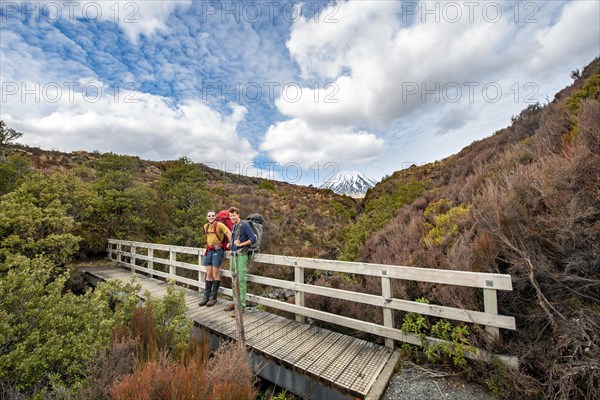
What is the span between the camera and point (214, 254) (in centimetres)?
535

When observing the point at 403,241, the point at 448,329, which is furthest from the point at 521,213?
the point at 403,241

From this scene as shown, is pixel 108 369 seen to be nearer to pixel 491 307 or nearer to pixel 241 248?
pixel 241 248

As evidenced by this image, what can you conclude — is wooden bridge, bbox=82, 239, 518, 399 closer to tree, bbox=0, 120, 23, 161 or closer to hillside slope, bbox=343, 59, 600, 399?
hillside slope, bbox=343, 59, 600, 399

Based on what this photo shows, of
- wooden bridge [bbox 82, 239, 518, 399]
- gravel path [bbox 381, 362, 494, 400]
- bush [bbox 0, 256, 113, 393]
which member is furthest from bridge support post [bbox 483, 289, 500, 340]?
bush [bbox 0, 256, 113, 393]

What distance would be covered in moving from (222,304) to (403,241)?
4.25 meters

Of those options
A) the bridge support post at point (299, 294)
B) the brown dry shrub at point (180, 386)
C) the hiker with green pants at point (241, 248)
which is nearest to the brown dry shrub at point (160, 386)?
the brown dry shrub at point (180, 386)

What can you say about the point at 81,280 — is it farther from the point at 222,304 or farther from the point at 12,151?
the point at 12,151

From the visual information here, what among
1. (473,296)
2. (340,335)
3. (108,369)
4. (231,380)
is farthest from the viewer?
(340,335)

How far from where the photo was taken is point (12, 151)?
11.4m

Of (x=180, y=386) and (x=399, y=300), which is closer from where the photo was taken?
(x=180, y=386)

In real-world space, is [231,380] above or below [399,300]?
below

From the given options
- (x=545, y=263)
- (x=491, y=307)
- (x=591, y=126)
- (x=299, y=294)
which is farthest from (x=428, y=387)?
(x=591, y=126)

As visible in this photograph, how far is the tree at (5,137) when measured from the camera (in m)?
11.0

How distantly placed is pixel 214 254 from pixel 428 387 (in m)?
4.18
